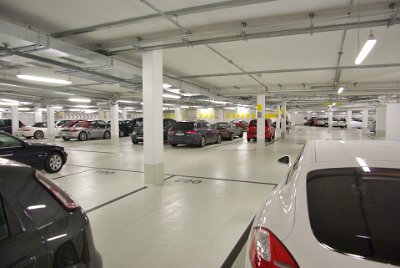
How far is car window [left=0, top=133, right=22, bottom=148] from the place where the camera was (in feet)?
20.6

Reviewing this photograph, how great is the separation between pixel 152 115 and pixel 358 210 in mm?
5222

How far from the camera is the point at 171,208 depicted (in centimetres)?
468

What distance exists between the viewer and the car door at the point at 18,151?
6273 millimetres

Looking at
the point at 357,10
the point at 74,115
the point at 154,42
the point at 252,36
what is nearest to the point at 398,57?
the point at 357,10

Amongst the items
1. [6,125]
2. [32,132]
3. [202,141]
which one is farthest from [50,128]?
[202,141]

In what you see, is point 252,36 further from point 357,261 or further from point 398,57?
point 398,57

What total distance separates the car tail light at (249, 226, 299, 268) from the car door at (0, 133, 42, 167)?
636 cm

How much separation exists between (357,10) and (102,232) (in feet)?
16.8

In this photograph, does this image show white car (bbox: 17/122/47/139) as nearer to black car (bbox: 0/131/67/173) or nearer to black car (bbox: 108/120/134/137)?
black car (bbox: 108/120/134/137)

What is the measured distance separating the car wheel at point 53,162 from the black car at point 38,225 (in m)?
6.40

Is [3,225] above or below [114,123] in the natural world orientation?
below

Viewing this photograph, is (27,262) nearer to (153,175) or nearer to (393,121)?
(153,175)

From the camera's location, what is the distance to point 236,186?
6227 millimetres

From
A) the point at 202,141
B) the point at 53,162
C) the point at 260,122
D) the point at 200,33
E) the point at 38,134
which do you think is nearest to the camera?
the point at 200,33
